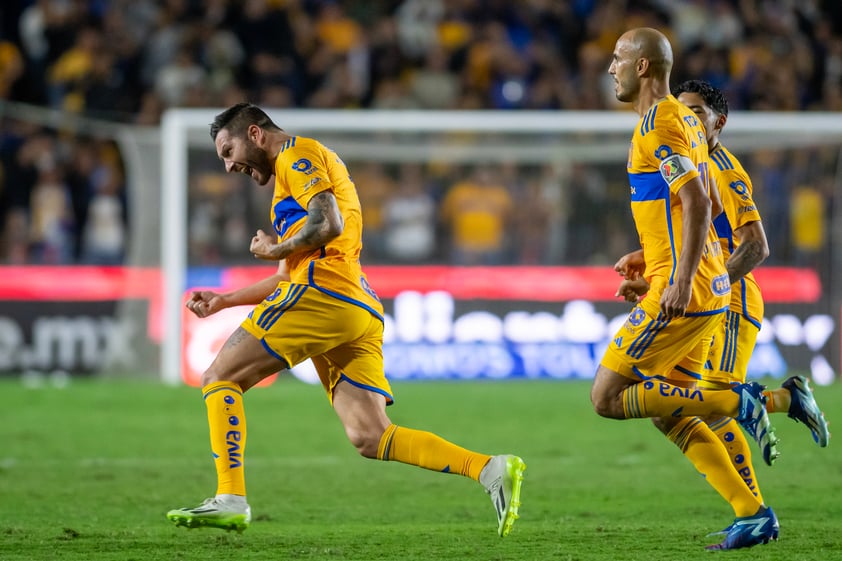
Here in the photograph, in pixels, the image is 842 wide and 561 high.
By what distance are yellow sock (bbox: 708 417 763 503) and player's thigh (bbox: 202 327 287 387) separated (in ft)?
6.78

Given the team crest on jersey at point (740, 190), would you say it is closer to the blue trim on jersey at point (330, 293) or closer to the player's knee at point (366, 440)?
the blue trim on jersey at point (330, 293)

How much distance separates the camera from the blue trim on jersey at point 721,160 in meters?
6.18

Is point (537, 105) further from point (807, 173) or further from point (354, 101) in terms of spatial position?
point (807, 173)

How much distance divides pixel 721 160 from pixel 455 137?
30.2ft

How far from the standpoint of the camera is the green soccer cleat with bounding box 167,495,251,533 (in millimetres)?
5395

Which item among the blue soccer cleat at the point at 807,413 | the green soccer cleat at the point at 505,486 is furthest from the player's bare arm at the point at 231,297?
the blue soccer cleat at the point at 807,413

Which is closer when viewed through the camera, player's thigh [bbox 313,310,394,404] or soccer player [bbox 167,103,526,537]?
soccer player [bbox 167,103,526,537]

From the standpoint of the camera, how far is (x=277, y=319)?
18.5 feet

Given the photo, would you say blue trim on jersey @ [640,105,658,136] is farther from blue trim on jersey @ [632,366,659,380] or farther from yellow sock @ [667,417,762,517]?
yellow sock @ [667,417,762,517]

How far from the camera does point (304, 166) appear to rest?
18.5ft

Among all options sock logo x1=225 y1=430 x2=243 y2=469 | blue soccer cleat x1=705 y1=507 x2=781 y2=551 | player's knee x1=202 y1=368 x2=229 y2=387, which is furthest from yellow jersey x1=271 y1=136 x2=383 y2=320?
blue soccer cleat x1=705 y1=507 x2=781 y2=551

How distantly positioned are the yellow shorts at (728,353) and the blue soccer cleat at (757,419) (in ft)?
1.62

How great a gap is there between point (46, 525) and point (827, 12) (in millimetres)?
16328

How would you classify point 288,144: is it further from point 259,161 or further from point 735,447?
point 735,447
